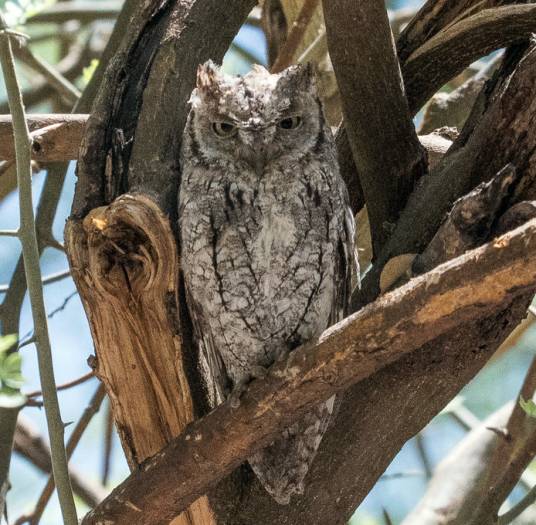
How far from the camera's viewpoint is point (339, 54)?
242 cm

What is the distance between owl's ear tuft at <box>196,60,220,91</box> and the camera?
235 cm

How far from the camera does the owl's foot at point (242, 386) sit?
6.59 feet

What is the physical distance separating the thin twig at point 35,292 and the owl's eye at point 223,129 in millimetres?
469

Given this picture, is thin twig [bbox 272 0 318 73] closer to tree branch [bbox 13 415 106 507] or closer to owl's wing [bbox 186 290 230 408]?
owl's wing [bbox 186 290 230 408]

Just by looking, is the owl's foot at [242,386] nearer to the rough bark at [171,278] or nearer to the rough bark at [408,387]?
the rough bark at [171,278]

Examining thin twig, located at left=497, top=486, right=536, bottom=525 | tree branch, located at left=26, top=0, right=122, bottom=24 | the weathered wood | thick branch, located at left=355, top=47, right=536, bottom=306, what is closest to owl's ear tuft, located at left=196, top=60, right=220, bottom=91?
the weathered wood

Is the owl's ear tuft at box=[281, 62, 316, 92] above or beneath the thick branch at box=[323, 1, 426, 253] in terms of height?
above

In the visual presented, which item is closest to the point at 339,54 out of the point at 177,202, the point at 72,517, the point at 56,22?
the point at 177,202

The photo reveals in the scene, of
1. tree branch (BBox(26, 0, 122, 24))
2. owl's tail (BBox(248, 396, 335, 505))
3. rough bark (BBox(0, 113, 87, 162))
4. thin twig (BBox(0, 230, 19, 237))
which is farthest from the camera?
tree branch (BBox(26, 0, 122, 24))

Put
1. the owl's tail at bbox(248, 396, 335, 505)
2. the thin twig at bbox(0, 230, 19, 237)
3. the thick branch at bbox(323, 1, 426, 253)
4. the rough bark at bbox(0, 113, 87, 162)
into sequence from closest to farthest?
Result: the thin twig at bbox(0, 230, 19, 237) < the owl's tail at bbox(248, 396, 335, 505) < the thick branch at bbox(323, 1, 426, 253) < the rough bark at bbox(0, 113, 87, 162)

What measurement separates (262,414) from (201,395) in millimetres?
390

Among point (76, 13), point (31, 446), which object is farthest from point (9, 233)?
point (76, 13)

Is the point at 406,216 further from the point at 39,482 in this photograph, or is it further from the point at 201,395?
the point at 39,482

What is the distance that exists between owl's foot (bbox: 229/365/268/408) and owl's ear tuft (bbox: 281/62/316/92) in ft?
2.42
